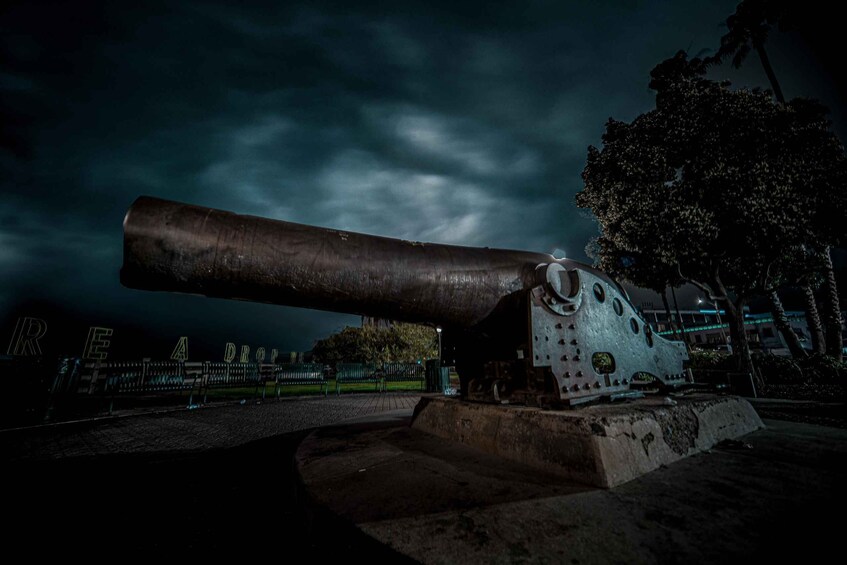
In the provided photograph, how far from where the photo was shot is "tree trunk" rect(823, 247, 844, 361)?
1245cm

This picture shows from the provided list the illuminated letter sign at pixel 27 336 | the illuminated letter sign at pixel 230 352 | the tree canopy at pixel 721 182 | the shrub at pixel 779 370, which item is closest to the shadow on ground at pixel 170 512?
the tree canopy at pixel 721 182

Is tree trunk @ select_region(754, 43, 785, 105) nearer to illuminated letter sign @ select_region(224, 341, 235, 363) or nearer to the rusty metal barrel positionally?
the rusty metal barrel

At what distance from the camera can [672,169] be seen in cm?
1055

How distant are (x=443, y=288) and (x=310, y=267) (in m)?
0.92

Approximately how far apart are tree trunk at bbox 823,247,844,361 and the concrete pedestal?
15980 millimetres

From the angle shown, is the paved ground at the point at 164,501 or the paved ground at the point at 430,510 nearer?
the paved ground at the point at 430,510

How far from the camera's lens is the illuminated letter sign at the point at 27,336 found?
14062 millimetres

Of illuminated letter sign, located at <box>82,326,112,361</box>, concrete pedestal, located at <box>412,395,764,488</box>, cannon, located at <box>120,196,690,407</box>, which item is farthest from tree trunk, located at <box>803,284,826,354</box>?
illuminated letter sign, located at <box>82,326,112,361</box>

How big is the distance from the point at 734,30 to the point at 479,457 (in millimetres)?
24297

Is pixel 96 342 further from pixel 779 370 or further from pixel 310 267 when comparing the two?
pixel 779 370

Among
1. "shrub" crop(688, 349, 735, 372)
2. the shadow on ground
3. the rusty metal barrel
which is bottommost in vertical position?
the shadow on ground

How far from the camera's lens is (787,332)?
13844mm

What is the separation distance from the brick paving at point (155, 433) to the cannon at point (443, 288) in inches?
148

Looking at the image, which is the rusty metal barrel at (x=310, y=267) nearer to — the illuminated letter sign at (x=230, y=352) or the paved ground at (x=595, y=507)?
the paved ground at (x=595, y=507)
